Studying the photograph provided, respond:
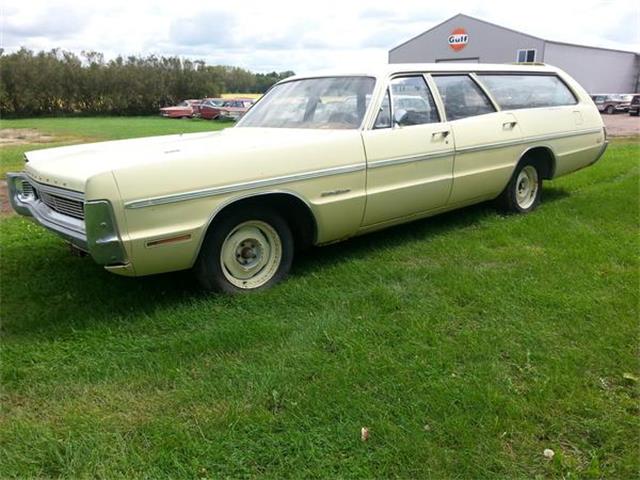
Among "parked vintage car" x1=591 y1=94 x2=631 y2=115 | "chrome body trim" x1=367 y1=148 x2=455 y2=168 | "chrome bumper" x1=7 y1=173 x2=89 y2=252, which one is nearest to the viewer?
"chrome bumper" x1=7 y1=173 x2=89 y2=252

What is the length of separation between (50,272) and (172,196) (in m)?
1.75

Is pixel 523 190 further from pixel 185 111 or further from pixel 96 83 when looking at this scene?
pixel 96 83

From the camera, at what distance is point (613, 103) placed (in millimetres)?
33219

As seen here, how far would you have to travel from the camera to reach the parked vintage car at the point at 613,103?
32562 mm

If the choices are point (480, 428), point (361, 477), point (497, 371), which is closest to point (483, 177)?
point (497, 371)

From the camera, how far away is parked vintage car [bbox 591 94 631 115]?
107ft

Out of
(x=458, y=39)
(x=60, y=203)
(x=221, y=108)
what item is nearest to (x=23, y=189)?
(x=60, y=203)

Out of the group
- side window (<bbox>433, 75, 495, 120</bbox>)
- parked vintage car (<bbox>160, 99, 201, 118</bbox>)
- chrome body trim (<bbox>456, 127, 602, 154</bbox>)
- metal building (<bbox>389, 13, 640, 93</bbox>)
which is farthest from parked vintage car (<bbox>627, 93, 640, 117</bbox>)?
side window (<bbox>433, 75, 495, 120</bbox>)

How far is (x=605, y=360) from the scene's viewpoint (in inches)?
123

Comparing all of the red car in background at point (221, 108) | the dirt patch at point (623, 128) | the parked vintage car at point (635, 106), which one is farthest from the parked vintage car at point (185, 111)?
the parked vintage car at point (635, 106)

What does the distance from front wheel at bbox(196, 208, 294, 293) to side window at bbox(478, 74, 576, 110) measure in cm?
297

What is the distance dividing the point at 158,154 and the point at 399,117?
2.04 m

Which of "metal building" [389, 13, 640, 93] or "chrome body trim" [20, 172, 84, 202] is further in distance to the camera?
"metal building" [389, 13, 640, 93]

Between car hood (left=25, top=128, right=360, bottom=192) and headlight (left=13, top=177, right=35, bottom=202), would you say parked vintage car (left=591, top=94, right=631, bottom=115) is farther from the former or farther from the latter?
headlight (left=13, top=177, right=35, bottom=202)
